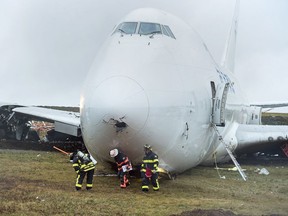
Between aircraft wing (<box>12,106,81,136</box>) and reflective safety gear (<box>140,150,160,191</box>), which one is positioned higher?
reflective safety gear (<box>140,150,160,191</box>)

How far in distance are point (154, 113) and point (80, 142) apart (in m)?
16.8

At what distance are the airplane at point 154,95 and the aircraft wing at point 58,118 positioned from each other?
8.21 meters

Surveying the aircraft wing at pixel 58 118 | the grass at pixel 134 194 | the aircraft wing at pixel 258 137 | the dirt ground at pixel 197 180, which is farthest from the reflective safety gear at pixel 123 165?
the aircraft wing at pixel 58 118

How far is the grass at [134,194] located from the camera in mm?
9539

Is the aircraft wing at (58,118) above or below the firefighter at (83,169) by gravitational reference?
below

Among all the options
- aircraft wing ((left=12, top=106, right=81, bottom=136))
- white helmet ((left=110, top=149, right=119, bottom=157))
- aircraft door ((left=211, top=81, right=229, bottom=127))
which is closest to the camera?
white helmet ((left=110, top=149, right=119, bottom=157))

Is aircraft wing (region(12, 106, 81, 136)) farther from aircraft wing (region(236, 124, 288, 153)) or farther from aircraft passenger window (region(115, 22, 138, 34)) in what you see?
aircraft passenger window (region(115, 22, 138, 34))

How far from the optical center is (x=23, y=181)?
13.0 meters

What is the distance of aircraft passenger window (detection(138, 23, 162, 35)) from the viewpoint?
1319 cm

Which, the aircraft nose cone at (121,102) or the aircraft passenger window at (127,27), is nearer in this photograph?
the aircraft nose cone at (121,102)

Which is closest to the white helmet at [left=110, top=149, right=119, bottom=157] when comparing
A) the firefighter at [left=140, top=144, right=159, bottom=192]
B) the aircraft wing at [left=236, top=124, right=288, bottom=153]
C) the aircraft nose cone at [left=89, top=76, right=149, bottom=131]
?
the firefighter at [left=140, top=144, right=159, bottom=192]

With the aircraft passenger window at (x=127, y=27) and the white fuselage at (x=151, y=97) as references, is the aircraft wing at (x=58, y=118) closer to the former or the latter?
the white fuselage at (x=151, y=97)

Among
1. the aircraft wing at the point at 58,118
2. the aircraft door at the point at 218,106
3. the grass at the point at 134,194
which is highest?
the aircraft door at the point at 218,106

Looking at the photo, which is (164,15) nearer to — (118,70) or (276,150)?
(118,70)
